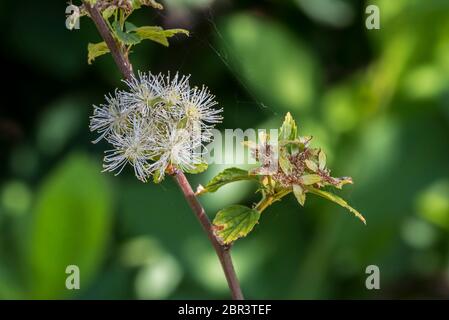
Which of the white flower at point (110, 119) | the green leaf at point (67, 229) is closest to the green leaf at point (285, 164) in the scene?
the white flower at point (110, 119)

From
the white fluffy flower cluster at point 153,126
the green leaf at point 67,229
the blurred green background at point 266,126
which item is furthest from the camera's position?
the blurred green background at point 266,126

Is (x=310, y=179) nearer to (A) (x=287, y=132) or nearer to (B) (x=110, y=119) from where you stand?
(A) (x=287, y=132)

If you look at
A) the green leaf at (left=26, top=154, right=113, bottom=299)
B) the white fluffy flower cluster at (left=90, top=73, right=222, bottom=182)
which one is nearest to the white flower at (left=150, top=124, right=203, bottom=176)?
the white fluffy flower cluster at (left=90, top=73, right=222, bottom=182)

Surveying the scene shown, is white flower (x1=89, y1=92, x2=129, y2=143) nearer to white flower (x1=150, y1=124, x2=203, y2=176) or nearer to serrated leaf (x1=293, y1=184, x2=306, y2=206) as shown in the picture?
white flower (x1=150, y1=124, x2=203, y2=176)

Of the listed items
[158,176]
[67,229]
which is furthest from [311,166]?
[67,229]

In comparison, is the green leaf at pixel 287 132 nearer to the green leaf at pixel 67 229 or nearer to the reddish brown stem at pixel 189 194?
the reddish brown stem at pixel 189 194

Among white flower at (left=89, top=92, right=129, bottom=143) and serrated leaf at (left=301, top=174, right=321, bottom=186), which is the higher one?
white flower at (left=89, top=92, right=129, bottom=143)
